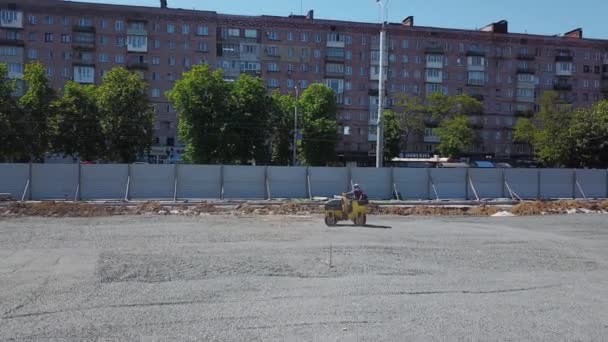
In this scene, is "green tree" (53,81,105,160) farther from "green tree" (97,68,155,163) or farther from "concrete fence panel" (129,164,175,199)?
"concrete fence panel" (129,164,175,199)

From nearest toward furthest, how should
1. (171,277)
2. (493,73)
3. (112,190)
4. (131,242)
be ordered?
(171,277)
(131,242)
(112,190)
(493,73)

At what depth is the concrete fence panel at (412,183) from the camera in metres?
38.8

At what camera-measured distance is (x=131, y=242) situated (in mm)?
14617

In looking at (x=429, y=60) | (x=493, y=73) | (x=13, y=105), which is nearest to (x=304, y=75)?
(x=429, y=60)

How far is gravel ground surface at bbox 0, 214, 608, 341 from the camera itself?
6.75 metres

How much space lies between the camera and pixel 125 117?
57.2m

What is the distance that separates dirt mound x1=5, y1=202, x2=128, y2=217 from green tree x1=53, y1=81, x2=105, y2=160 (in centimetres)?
3151

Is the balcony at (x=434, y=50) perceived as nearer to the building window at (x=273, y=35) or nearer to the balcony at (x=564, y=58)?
the balcony at (x=564, y=58)

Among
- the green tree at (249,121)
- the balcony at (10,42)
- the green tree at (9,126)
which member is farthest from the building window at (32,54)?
the green tree at (249,121)

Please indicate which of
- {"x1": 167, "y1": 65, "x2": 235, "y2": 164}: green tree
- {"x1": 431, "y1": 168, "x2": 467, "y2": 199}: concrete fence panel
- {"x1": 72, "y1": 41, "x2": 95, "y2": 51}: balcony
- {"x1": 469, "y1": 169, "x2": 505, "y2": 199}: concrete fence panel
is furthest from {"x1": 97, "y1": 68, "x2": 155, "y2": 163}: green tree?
{"x1": 469, "y1": 169, "x2": 505, "y2": 199}: concrete fence panel

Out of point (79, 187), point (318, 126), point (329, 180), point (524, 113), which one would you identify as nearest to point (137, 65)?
point (318, 126)

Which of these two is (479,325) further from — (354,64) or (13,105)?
(354,64)

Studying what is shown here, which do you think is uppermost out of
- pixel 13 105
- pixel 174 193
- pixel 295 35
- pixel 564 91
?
pixel 295 35

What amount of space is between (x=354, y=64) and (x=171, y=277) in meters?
84.5
